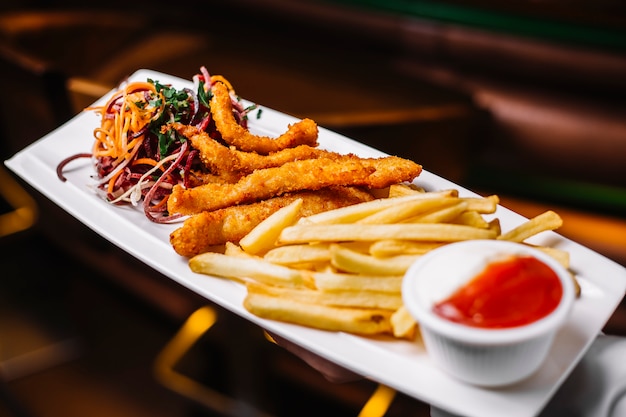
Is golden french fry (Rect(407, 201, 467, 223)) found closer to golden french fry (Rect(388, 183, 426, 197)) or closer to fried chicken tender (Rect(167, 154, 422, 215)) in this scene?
golden french fry (Rect(388, 183, 426, 197))

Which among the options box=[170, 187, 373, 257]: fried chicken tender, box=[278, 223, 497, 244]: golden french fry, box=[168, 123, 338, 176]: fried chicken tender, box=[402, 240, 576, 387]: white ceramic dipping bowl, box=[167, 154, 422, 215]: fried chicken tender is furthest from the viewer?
box=[168, 123, 338, 176]: fried chicken tender

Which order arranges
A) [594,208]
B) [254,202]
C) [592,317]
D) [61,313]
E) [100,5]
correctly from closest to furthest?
[592,317] < [254,202] < [594,208] < [61,313] < [100,5]

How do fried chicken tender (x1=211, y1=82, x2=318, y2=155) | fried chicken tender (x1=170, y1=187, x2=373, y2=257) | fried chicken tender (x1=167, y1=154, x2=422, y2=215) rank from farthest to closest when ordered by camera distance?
fried chicken tender (x1=211, y1=82, x2=318, y2=155), fried chicken tender (x1=167, y1=154, x2=422, y2=215), fried chicken tender (x1=170, y1=187, x2=373, y2=257)

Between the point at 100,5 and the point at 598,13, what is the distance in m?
3.81

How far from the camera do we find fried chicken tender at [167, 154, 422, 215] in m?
2.17

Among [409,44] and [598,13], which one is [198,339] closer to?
[409,44]

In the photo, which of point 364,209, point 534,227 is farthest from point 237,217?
point 534,227

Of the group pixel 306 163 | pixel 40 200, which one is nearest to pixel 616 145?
pixel 306 163

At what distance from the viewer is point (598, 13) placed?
366 cm

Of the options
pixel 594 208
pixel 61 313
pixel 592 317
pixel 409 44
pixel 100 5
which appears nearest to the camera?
pixel 592 317

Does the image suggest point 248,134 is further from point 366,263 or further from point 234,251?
point 366,263

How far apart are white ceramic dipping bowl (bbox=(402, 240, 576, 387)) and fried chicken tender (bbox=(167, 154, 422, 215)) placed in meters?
0.52

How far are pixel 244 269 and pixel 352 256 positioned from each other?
0.33 metres

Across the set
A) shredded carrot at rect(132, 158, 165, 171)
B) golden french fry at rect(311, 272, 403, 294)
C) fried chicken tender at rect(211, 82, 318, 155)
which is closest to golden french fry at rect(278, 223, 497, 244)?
golden french fry at rect(311, 272, 403, 294)
